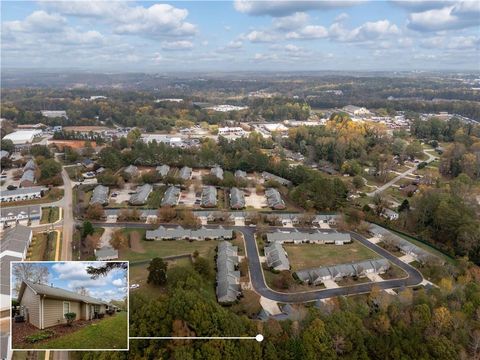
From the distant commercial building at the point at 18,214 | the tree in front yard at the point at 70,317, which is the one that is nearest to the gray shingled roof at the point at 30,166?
the distant commercial building at the point at 18,214

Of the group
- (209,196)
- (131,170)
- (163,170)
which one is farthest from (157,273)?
(131,170)

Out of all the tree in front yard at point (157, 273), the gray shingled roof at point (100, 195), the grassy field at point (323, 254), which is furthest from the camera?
the gray shingled roof at point (100, 195)

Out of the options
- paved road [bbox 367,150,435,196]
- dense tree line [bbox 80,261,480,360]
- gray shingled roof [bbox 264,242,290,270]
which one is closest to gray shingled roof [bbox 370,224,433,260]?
dense tree line [bbox 80,261,480,360]

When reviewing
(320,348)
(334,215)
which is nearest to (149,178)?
(334,215)

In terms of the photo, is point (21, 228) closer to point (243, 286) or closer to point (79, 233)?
point (79, 233)

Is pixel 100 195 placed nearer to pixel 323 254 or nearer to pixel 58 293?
pixel 323 254

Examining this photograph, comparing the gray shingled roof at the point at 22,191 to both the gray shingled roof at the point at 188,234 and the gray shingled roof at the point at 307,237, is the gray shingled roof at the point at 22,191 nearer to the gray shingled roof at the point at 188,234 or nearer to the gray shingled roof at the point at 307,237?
the gray shingled roof at the point at 188,234

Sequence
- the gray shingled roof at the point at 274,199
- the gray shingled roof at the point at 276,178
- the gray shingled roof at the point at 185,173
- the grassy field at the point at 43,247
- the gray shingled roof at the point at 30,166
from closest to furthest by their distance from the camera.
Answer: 1. the grassy field at the point at 43,247
2. the gray shingled roof at the point at 274,199
3. the gray shingled roof at the point at 276,178
4. the gray shingled roof at the point at 185,173
5. the gray shingled roof at the point at 30,166
